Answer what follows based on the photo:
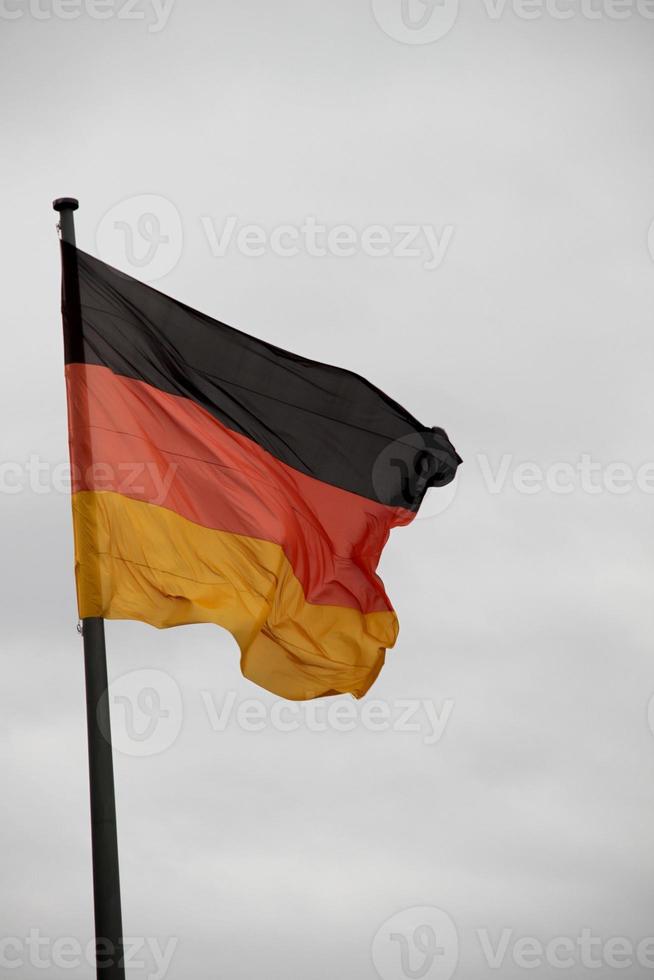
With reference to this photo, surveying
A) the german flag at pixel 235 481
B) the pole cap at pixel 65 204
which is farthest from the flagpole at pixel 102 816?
the pole cap at pixel 65 204

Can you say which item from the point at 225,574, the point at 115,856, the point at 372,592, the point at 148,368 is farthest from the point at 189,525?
the point at 115,856

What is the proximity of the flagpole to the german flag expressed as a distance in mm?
601

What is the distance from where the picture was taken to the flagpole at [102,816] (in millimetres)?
11078

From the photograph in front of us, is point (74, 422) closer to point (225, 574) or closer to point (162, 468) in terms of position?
point (162, 468)

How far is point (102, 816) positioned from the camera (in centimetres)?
1134

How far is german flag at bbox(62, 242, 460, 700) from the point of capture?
13133 mm

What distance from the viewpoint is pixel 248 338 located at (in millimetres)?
15258

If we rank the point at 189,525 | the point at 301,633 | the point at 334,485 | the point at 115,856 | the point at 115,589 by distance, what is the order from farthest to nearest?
1. the point at 334,485
2. the point at 301,633
3. the point at 189,525
4. the point at 115,589
5. the point at 115,856

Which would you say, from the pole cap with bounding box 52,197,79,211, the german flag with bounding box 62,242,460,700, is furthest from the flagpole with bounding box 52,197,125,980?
the pole cap with bounding box 52,197,79,211

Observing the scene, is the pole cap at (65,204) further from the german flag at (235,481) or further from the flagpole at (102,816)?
the flagpole at (102,816)

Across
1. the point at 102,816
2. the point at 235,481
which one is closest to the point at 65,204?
the point at 235,481

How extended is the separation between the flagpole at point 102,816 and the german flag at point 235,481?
601 millimetres

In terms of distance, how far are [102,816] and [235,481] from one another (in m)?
4.41

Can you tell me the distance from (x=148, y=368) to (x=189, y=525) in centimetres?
173
